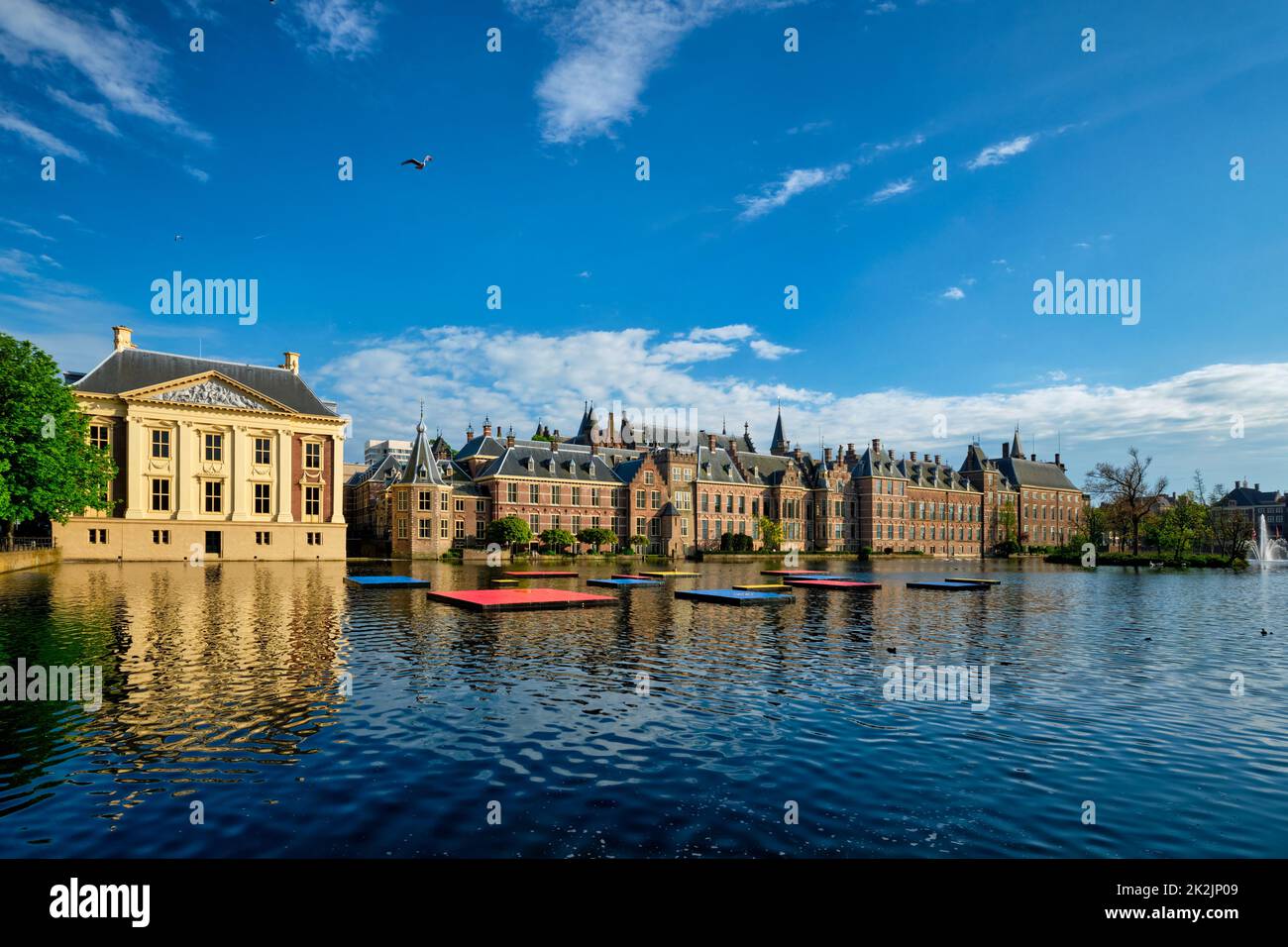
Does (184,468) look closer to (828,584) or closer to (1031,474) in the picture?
(828,584)

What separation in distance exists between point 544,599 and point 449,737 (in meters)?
21.6

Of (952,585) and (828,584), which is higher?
(828,584)

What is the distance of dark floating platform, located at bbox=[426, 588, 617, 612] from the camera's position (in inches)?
1309

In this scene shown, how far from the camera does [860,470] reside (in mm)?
125750

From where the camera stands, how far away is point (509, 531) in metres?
84.1

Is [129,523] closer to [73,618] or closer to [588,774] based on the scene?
[73,618]

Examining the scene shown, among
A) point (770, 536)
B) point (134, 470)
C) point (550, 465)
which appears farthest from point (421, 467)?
point (770, 536)

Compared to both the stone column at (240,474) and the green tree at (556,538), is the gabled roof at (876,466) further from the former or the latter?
the stone column at (240,474)

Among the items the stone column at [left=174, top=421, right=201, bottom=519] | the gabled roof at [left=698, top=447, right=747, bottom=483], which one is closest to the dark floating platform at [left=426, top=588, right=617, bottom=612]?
the stone column at [left=174, top=421, right=201, bottom=519]

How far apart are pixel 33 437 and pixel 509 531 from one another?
4231 centimetres

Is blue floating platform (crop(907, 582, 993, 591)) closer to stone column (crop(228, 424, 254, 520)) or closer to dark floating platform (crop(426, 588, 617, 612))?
dark floating platform (crop(426, 588, 617, 612))

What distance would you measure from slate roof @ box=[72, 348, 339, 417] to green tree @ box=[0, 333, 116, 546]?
12.6 meters

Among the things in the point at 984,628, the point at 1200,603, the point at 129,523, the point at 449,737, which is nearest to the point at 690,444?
the point at 129,523
